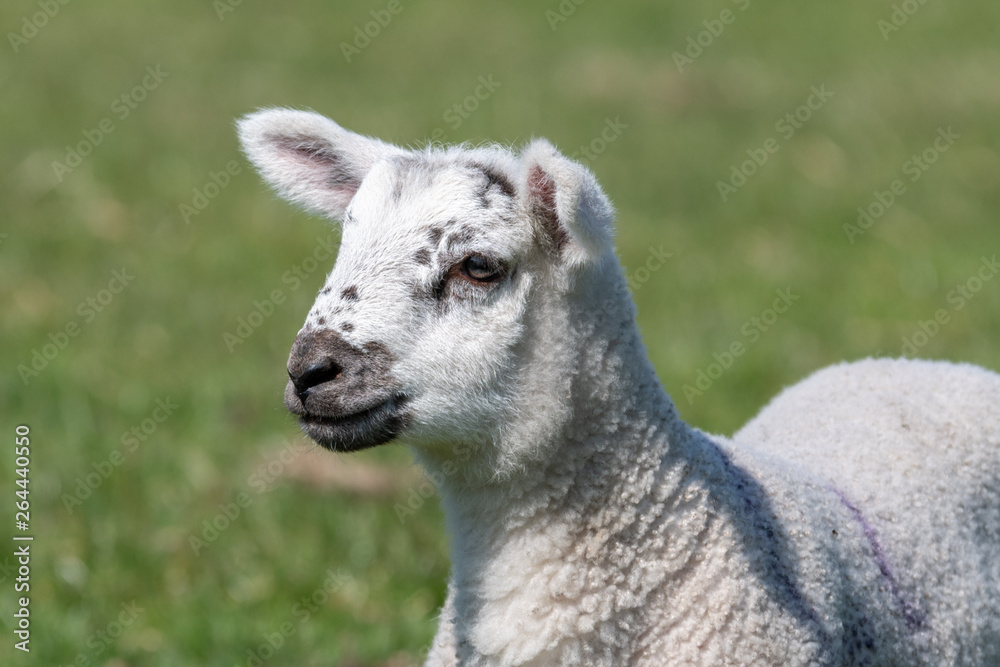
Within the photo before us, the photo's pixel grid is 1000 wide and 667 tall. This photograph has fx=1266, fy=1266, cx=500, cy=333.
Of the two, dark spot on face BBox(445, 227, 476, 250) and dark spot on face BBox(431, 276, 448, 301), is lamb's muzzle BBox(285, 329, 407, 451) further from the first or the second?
dark spot on face BBox(445, 227, 476, 250)

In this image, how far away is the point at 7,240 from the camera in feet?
29.8

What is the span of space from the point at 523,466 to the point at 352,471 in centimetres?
324

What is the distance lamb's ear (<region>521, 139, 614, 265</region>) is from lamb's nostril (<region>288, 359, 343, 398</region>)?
61cm

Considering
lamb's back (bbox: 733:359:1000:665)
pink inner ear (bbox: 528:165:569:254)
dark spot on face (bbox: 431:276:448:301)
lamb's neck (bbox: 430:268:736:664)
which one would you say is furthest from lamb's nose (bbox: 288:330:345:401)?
lamb's back (bbox: 733:359:1000:665)

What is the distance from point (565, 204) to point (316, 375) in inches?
27.6

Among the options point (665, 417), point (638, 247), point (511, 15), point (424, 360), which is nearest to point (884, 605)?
point (665, 417)

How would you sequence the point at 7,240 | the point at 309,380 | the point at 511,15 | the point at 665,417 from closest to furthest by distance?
the point at 309,380 < the point at 665,417 < the point at 7,240 < the point at 511,15

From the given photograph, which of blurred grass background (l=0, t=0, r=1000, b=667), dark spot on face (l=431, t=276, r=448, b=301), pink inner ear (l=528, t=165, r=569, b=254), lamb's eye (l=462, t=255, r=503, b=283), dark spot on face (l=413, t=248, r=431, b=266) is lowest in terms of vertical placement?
blurred grass background (l=0, t=0, r=1000, b=667)

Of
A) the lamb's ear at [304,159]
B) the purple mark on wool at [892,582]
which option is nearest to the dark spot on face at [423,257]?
the lamb's ear at [304,159]

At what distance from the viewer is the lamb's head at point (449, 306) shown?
295 centimetres

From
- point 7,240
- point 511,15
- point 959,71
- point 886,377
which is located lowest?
point 7,240

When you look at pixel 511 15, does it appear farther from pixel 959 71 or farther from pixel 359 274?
pixel 359 274

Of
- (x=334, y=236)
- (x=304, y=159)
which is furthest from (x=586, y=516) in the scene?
(x=334, y=236)

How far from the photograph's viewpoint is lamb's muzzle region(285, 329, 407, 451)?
2.93m
